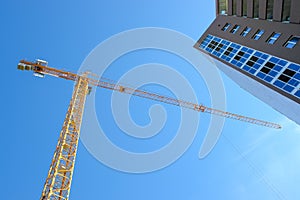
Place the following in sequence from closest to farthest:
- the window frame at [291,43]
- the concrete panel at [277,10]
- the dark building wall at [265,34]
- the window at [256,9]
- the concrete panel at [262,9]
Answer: the window frame at [291,43]
the dark building wall at [265,34]
the concrete panel at [277,10]
the concrete panel at [262,9]
the window at [256,9]

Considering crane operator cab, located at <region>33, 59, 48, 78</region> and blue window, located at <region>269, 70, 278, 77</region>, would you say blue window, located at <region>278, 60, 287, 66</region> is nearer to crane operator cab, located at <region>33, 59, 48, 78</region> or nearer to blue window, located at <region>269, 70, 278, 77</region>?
blue window, located at <region>269, 70, 278, 77</region>

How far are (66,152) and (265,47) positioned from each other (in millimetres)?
25731

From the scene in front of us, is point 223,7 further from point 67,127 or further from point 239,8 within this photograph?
point 67,127

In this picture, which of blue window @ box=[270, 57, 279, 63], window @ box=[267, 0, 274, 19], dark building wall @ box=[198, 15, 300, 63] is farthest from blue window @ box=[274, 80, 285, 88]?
window @ box=[267, 0, 274, 19]

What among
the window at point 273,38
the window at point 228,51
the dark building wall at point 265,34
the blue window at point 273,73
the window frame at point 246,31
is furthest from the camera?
the window at point 228,51

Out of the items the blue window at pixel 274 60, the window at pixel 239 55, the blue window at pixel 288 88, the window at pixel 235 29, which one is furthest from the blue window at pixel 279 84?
the window at pixel 235 29

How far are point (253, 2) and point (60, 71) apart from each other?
1216 inches

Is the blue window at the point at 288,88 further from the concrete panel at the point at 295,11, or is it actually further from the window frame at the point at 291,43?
the concrete panel at the point at 295,11

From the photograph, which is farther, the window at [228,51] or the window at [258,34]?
the window at [228,51]

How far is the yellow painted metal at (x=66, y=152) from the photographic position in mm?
24375

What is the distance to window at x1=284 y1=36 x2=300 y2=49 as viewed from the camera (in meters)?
25.8

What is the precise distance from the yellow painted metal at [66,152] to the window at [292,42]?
25.3 m

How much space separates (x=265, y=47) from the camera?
29906 mm

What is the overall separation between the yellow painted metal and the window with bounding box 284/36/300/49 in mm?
25305
